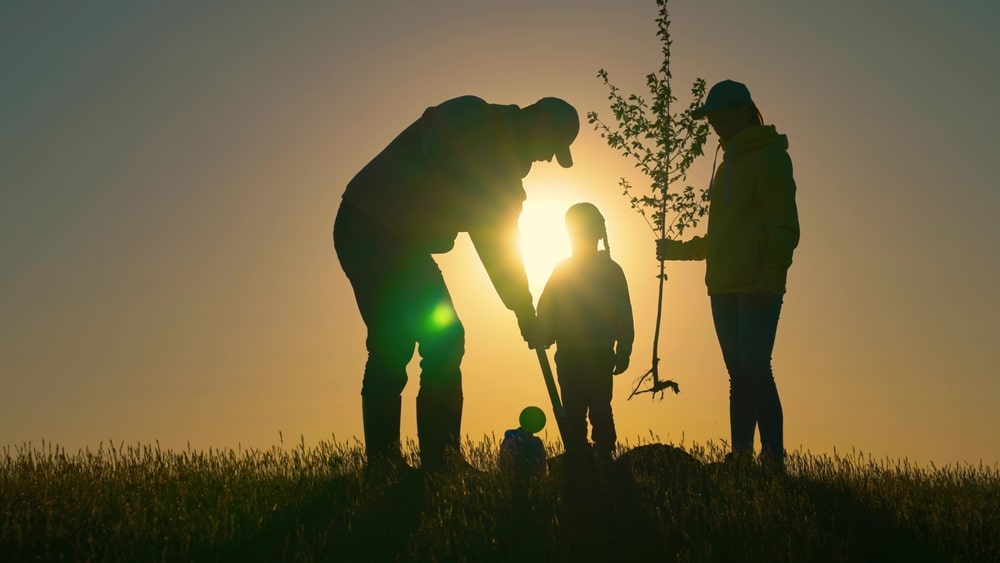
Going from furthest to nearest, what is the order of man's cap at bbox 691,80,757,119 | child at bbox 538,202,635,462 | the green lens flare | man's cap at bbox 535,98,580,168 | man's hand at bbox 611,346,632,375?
1. man's hand at bbox 611,346,632,375
2. child at bbox 538,202,635,462
3. man's cap at bbox 691,80,757,119
4. the green lens flare
5. man's cap at bbox 535,98,580,168

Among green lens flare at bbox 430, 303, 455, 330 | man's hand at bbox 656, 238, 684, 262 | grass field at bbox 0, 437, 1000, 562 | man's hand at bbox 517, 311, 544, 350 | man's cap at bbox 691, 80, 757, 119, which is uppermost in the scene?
man's cap at bbox 691, 80, 757, 119

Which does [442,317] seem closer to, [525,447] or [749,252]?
[525,447]

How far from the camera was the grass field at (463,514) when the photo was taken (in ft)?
20.9

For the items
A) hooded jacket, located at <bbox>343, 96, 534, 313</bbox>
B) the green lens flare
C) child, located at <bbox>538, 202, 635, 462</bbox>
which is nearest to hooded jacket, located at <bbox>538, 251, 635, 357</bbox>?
child, located at <bbox>538, 202, 635, 462</bbox>

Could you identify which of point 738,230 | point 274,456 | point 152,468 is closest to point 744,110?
point 738,230

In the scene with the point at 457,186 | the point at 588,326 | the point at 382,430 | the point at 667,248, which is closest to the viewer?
the point at 457,186

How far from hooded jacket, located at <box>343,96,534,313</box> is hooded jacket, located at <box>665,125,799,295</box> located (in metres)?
1.91

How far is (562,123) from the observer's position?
25.0 ft

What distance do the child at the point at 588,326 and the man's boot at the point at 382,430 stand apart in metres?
1.74

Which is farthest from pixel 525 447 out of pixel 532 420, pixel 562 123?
pixel 562 123

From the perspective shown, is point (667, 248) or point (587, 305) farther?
point (667, 248)

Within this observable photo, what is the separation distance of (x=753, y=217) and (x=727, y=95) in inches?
40.1

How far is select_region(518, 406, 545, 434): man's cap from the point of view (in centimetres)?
933

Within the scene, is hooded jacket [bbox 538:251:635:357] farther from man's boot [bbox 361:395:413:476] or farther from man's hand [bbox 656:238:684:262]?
man's boot [bbox 361:395:413:476]
